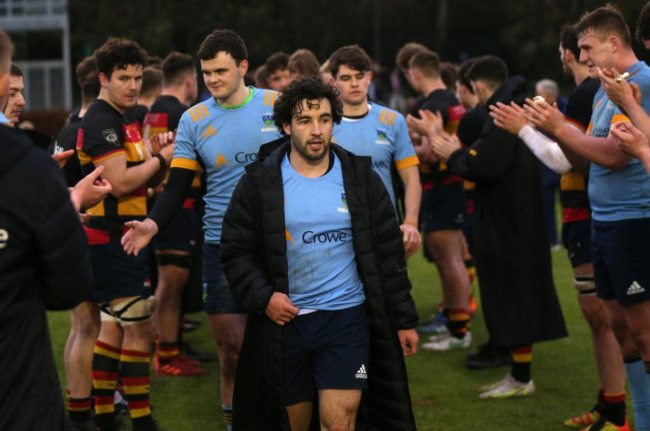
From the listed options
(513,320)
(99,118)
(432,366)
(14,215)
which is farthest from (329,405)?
(432,366)

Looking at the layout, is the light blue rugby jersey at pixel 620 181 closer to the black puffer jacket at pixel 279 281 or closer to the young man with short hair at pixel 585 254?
the young man with short hair at pixel 585 254

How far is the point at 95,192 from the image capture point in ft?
12.8

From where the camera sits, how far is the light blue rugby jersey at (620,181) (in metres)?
5.05

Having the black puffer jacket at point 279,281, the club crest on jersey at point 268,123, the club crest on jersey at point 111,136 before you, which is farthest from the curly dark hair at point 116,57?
the black puffer jacket at point 279,281

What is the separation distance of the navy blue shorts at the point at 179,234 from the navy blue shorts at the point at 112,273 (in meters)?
2.20

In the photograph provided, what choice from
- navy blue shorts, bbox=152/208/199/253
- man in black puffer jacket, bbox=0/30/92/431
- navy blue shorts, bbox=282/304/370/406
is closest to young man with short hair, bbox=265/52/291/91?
navy blue shorts, bbox=152/208/199/253

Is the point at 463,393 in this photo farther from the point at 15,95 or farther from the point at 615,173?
the point at 15,95

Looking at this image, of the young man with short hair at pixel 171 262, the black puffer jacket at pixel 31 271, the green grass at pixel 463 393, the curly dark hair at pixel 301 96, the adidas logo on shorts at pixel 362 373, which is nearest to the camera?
the black puffer jacket at pixel 31 271

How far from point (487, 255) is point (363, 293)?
9.20 ft

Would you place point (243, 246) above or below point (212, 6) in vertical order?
below

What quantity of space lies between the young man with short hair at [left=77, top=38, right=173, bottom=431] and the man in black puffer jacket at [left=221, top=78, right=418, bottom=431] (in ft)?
4.63

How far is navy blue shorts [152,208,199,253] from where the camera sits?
8.22 meters

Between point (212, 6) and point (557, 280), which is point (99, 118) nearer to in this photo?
point (557, 280)

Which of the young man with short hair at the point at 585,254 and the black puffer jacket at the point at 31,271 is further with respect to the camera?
the young man with short hair at the point at 585,254
